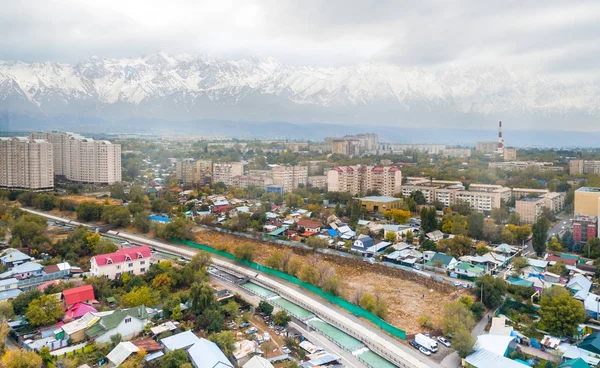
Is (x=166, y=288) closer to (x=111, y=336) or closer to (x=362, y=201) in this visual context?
(x=111, y=336)

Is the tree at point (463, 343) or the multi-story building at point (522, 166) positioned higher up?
the multi-story building at point (522, 166)

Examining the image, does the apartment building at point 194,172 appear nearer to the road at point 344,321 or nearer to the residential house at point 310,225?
the residential house at point 310,225

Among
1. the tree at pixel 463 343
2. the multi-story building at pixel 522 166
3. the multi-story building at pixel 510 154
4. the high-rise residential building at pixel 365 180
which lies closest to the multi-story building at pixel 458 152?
the multi-story building at pixel 510 154

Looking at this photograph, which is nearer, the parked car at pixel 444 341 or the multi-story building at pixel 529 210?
the parked car at pixel 444 341

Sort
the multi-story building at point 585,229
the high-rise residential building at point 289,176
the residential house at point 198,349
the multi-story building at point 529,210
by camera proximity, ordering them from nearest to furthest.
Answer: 1. the residential house at point 198,349
2. the multi-story building at point 585,229
3. the multi-story building at point 529,210
4. the high-rise residential building at point 289,176

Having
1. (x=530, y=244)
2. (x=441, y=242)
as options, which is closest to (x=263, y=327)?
(x=441, y=242)

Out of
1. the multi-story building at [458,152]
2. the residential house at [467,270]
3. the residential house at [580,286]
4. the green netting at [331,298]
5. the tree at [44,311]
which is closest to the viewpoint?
the tree at [44,311]

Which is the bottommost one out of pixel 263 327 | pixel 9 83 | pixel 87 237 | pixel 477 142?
pixel 263 327
